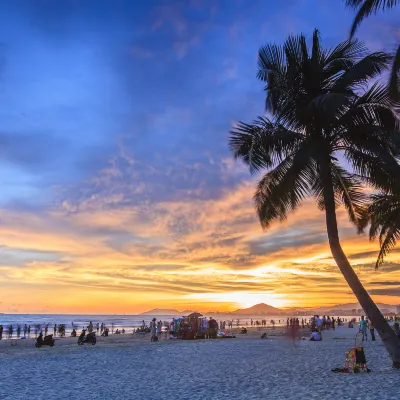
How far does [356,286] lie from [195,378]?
247 inches

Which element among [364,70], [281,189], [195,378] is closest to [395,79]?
[364,70]

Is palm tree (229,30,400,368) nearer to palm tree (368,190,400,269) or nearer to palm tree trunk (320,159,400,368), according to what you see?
palm tree trunk (320,159,400,368)

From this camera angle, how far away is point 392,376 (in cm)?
1333

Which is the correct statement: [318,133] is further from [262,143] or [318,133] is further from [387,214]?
[387,214]

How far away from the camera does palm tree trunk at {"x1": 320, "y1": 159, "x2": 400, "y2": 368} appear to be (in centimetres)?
1444

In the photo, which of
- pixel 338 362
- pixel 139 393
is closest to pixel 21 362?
pixel 139 393

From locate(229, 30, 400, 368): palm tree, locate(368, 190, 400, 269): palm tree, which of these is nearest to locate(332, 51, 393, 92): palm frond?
locate(229, 30, 400, 368): palm tree

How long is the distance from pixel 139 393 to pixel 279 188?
815cm

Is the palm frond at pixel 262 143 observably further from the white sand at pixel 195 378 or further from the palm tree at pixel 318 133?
the white sand at pixel 195 378

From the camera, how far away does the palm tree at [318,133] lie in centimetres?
1459

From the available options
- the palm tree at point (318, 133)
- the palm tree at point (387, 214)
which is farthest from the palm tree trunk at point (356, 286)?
the palm tree at point (387, 214)

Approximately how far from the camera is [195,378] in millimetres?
14875

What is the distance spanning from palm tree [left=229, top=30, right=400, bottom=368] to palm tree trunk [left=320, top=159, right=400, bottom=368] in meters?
0.03

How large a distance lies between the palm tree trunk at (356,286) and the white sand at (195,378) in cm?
90
